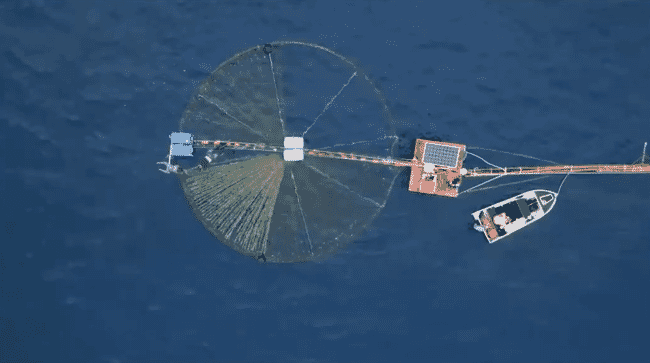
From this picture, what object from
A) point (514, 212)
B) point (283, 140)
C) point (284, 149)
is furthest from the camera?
point (283, 140)

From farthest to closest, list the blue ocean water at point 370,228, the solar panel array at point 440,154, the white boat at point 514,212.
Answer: the blue ocean water at point 370,228 < the white boat at point 514,212 < the solar panel array at point 440,154

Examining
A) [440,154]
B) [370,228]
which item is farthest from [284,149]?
[440,154]

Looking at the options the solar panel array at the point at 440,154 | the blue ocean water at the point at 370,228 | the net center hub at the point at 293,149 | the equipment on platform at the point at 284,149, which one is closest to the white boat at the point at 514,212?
the equipment on platform at the point at 284,149

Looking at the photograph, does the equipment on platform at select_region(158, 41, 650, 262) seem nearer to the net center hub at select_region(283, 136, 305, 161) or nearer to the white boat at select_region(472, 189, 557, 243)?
the white boat at select_region(472, 189, 557, 243)

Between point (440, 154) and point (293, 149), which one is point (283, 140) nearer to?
point (293, 149)

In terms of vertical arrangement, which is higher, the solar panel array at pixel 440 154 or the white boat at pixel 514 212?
the solar panel array at pixel 440 154

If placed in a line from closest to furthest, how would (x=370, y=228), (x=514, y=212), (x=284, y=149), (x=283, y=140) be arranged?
1. (x=514, y=212)
2. (x=284, y=149)
3. (x=283, y=140)
4. (x=370, y=228)

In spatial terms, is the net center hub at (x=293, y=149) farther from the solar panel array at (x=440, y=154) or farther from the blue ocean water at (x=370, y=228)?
the solar panel array at (x=440, y=154)
